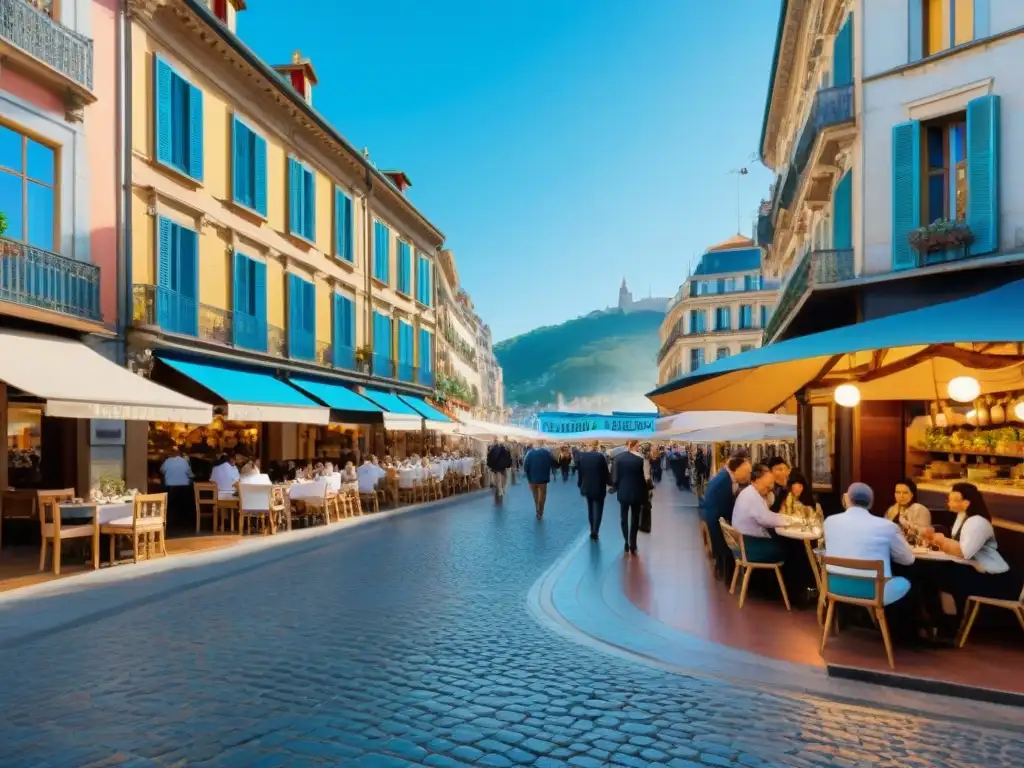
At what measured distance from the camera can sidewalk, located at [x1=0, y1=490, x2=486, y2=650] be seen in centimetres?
776

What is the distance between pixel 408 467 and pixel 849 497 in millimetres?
16863

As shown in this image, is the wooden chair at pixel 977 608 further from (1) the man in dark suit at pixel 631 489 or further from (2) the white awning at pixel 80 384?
(2) the white awning at pixel 80 384

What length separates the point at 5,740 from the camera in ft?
15.3

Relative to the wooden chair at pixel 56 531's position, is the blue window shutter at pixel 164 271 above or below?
above

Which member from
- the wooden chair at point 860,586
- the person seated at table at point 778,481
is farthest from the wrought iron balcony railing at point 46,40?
the wooden chair at point 860,586

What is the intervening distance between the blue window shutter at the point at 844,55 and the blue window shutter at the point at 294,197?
526 inches

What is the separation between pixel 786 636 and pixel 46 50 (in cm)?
1323

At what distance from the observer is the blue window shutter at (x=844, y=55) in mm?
15266

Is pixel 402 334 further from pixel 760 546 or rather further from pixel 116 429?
pixel 760 546

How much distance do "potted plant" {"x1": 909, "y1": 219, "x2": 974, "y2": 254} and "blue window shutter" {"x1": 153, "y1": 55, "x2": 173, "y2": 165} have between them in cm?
1350

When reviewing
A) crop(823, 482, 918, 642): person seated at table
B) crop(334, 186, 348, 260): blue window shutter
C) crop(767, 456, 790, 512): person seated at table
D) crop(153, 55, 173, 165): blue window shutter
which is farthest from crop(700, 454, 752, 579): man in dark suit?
crop(334, 186, 348, 260): blue window shutter

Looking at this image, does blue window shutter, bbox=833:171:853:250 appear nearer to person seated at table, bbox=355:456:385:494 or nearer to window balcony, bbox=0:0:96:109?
person seated at table, bbox=355:456:385:494

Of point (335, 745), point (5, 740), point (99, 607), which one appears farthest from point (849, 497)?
point (99, 607)

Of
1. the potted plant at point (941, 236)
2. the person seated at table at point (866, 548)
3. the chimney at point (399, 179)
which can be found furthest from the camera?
the chimney at point (399, 179)
